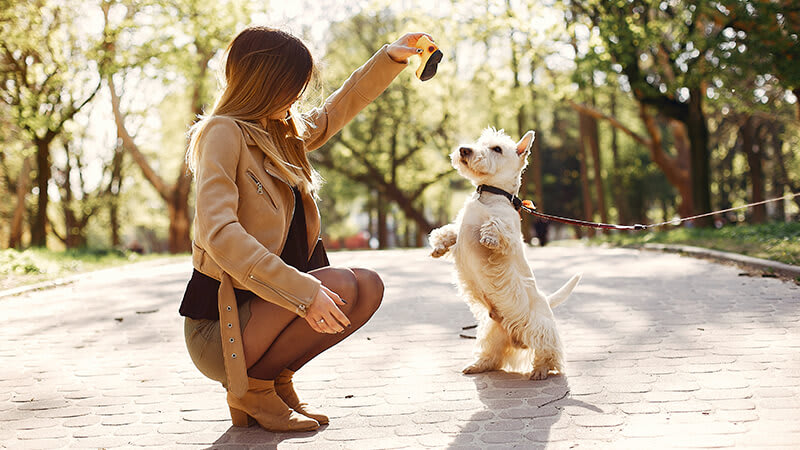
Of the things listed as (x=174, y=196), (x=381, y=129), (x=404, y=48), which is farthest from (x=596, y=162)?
(x=404, y=48)

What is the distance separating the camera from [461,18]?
25719mm

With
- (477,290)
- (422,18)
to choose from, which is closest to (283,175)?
(477,290)

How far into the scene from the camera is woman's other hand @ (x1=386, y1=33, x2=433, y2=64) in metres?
3.90

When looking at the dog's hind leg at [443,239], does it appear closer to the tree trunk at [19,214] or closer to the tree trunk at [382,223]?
the tree trunk at [19,214]

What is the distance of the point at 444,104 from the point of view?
3152 centimetres

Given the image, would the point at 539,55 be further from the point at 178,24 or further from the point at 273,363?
the point at 273,363

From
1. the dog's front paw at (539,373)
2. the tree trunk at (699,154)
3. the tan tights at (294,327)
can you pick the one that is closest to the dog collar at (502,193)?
the dog's front paw at (539,373)

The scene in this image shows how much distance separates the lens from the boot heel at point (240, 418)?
11.7 feet

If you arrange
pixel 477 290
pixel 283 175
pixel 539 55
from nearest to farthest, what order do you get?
pixel 283 175 → pixel 477 290 → pixel 539 55

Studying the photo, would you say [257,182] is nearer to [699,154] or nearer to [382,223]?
[699,154]

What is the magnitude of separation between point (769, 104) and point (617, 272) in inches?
408

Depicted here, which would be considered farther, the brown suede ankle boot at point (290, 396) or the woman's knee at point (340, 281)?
the brown suede ankle boot at point (290, 396)

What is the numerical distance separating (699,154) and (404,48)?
614 inches

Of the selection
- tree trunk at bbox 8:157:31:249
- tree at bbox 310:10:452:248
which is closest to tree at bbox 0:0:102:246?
tree trunk at bbox 8:157:31:249
